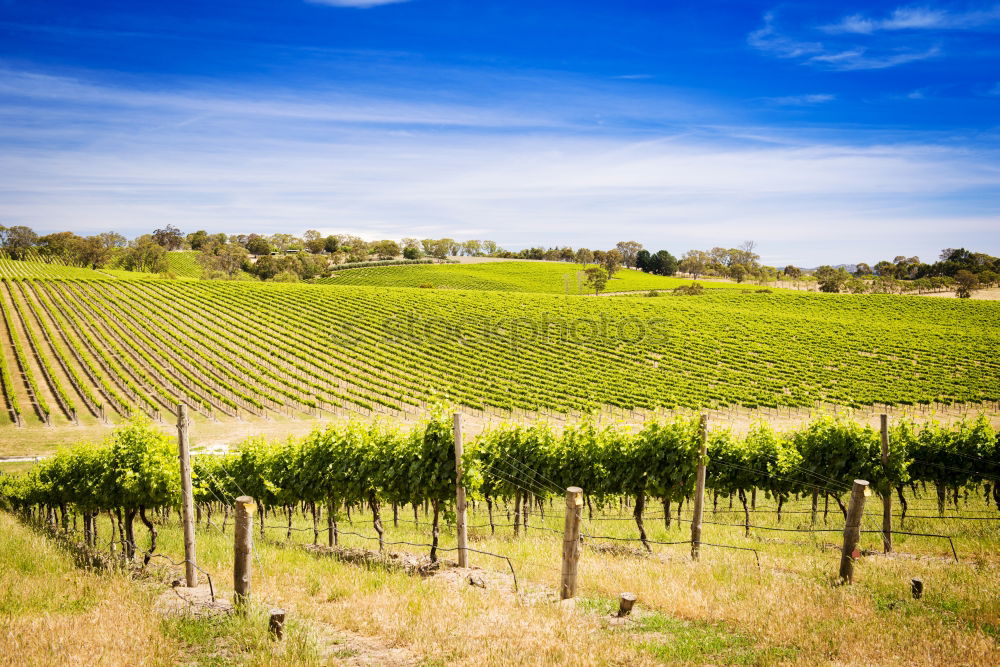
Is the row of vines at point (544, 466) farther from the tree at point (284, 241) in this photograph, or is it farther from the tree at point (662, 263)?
the tree at point (284, 241)

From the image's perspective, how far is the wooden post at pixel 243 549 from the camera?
699cm

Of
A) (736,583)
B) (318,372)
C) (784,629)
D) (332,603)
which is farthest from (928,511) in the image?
(318,372)

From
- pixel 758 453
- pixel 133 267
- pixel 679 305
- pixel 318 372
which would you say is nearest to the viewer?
pixel 758 453

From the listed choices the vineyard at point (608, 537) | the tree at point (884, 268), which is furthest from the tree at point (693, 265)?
the vineyard at point (608, 537)

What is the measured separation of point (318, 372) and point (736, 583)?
42.8 meters

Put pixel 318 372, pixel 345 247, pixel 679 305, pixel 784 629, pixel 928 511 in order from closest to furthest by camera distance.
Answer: pixel 784 629 < pixel 928 511 < pixel 318 372 < pixel 679 305 < pixel 345 247

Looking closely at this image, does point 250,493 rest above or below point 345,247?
below

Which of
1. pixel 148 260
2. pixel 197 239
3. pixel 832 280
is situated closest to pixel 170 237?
pixel 197 239

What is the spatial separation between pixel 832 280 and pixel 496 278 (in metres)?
65.0

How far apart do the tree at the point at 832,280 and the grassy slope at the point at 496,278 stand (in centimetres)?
1341

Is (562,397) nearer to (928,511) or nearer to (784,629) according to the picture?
(928,511)

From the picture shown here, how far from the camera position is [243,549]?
23.4 feet

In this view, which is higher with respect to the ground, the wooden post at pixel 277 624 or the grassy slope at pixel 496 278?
the grassy slope at pixel 496 278

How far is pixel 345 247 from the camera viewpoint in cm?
16638
